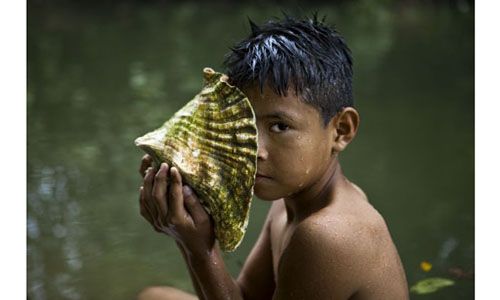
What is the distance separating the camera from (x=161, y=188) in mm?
1745

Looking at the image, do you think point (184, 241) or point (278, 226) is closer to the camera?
point (184, 241)

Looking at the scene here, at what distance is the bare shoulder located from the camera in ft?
5.75

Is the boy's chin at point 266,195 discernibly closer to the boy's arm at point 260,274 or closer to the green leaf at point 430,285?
the boy's arm at point 260,274

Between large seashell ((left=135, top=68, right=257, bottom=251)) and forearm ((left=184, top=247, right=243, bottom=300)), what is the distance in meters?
0.11

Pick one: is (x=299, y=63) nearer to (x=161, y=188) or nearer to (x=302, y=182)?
(x=302, y=182)

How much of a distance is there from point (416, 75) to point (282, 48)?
4736 millimetres

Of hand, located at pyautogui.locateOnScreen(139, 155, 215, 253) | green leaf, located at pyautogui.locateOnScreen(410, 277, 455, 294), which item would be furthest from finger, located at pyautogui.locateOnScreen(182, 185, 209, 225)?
green leaf, located at pyautogui.locateOnScreen(410, 277, 455, 294)

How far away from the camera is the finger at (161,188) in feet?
5.69

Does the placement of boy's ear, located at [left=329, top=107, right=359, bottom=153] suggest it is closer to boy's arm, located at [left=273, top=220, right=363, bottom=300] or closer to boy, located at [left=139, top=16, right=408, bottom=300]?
boy, located at [left=139, top=16, right=408, bottom=300]

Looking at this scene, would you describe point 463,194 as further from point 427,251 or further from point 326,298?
point 326,298

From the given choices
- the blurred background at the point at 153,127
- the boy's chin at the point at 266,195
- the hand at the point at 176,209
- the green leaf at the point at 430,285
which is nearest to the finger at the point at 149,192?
the hand at the point at 176,209

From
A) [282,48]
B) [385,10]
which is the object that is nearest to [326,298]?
[282,48]

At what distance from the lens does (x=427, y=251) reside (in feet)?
10.3

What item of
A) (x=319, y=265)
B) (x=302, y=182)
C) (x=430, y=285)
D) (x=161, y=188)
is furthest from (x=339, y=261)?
(x=430, y=285)
